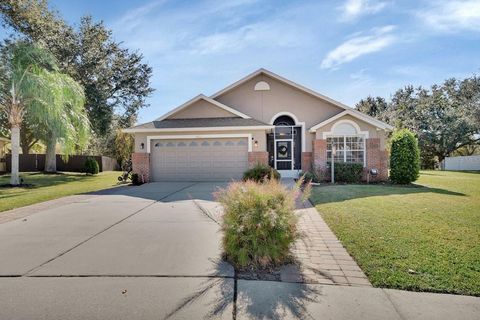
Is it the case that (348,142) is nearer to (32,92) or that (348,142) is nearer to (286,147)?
(286,147)

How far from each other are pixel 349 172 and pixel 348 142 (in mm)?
1985

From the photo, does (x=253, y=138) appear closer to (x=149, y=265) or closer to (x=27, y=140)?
(x=149, y=265)

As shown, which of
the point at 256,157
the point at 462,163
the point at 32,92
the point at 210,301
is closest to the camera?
the point at 210,301

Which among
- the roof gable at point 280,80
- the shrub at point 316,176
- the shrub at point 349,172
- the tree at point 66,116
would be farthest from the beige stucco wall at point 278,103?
the tree at point 66,116

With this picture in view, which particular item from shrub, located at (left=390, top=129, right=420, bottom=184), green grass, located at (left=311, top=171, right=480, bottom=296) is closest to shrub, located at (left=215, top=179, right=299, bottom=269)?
green grass, located at (left=311, top=171, right=480, bottom=296)

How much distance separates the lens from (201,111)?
18.5 metres

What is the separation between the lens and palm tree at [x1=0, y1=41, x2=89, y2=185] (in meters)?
14.5

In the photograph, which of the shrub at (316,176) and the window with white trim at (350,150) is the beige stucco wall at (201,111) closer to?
the shrub at (316,176)

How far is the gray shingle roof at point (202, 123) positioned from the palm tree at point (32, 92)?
3749mm

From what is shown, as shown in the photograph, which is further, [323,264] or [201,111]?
[201,111]

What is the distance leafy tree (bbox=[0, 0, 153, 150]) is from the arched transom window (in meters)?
17.6

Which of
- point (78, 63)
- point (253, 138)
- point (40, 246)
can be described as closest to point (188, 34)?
point (253, 138)

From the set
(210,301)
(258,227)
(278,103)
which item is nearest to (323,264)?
(258,227)

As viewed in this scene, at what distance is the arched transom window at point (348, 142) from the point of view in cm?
1697
